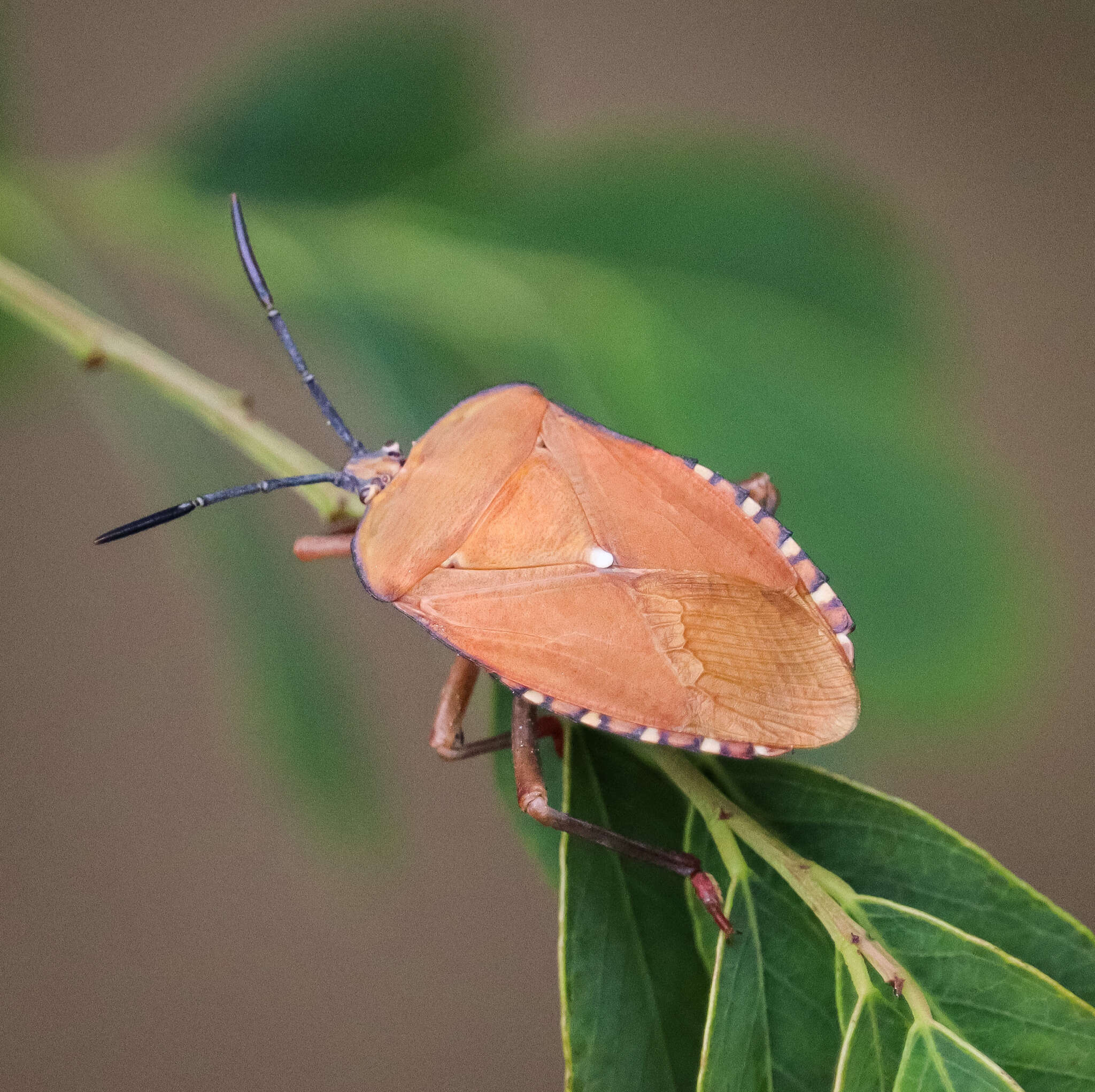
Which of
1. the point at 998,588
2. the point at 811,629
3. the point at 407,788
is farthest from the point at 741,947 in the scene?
the point at 407,788

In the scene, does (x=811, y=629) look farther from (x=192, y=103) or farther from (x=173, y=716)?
(x=173, y=716)

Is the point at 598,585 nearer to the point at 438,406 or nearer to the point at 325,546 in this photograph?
the point at 325,546

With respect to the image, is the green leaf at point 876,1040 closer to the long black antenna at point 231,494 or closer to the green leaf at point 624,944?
the green leaf at point 624,944

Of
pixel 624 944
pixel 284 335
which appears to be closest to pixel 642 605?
pixel 624 944

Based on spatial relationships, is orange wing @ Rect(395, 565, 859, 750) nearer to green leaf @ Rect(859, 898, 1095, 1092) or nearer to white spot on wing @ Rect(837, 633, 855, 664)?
white spot on wing @ Rect(837, 633, 855, 664)

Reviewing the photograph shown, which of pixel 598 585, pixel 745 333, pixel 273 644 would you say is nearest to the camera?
pixel 598 585

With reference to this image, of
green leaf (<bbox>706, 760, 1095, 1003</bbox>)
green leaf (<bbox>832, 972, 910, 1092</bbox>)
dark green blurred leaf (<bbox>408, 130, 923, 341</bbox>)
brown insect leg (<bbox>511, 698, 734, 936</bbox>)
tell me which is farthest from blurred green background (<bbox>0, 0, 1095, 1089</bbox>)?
green leaf (<bbox>832, 972, 910, 1092</bbox>)
